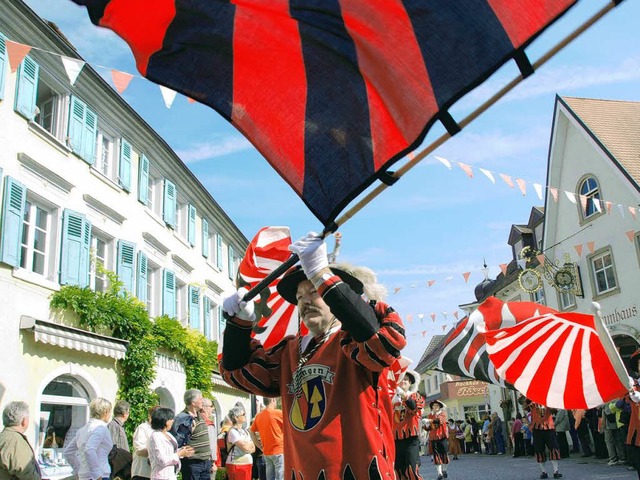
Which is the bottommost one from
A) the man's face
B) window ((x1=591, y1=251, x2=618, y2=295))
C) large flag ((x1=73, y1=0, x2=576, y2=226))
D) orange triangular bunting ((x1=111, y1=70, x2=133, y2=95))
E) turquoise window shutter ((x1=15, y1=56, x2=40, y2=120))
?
the man's face

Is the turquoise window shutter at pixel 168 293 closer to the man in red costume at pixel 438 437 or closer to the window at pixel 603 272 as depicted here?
the man in red costume at pixel 438 437

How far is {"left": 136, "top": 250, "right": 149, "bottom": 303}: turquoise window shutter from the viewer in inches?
733

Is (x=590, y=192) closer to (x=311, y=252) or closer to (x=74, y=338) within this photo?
(x=74, y=338)

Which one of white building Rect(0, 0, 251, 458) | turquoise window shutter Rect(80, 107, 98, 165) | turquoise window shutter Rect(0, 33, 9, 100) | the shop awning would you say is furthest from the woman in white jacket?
turquoise window shutter Rect(80, 107, 98, 165)

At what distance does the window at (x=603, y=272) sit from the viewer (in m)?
24.2

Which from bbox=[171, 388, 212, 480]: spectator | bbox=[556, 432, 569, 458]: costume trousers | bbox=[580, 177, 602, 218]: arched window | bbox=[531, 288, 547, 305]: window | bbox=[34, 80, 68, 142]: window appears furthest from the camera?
bbox=[531, 288, 547, 305]: window

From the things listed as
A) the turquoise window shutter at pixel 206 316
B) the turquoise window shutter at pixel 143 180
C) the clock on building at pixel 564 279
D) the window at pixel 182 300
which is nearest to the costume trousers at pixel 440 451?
the window at pixel 182 300

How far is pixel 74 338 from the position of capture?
46.0ft

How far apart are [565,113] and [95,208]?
2012 centimetres

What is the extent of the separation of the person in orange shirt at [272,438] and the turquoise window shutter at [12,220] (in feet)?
19.5

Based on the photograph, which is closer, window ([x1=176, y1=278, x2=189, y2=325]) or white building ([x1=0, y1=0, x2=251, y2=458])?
white building ([x1=0, y1=0, x2=251, y2=458])

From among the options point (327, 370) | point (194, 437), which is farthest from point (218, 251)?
point (327, 370)

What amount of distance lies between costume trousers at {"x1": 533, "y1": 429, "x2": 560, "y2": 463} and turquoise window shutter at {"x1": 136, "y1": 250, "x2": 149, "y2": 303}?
430 inches

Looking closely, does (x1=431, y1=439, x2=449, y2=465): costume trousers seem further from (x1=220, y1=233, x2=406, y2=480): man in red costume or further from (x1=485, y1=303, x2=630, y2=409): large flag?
(x1=220, y1=233, x2=406, y2=480): man in red costume
